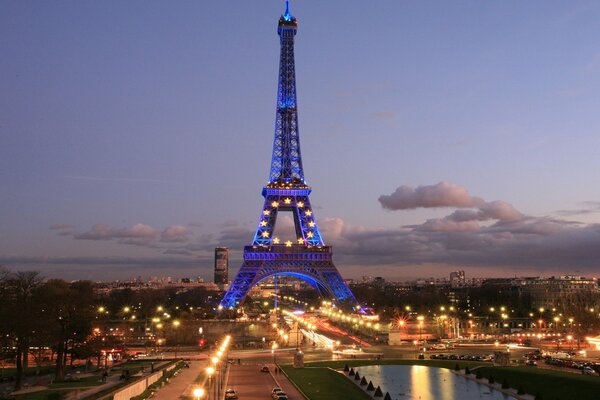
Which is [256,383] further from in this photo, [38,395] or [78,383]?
[38,395]

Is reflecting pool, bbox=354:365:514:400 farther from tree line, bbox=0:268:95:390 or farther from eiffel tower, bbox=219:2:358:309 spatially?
eiffel tower, bbox=219:2:358:309

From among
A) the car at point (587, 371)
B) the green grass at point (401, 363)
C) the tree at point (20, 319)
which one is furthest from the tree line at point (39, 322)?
the car at point (587, 371)

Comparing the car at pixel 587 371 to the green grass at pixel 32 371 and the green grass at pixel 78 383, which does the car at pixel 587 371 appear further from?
the green grass at pixel 32 371

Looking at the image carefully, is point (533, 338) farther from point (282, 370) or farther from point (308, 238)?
point (282, 370)

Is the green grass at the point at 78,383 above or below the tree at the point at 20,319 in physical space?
below

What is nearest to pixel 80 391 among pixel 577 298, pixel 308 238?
pixel 308 238

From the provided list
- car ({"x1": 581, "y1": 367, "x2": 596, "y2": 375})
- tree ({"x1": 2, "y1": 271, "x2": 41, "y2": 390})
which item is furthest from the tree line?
car ({"x1": 581, "y1": 367, "x2": 596, "y2": 375})

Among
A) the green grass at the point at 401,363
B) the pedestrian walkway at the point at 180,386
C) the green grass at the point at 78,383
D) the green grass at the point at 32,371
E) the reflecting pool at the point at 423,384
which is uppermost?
the pedestrian walkway at the point at 180,386
